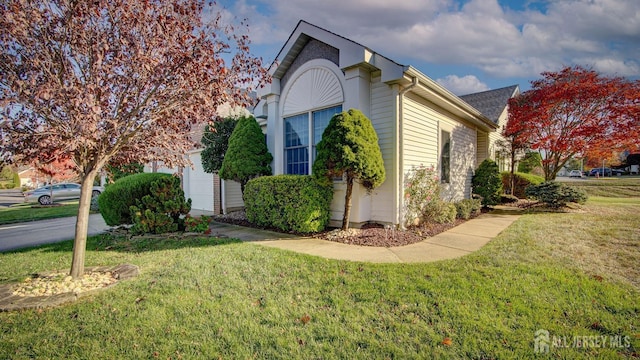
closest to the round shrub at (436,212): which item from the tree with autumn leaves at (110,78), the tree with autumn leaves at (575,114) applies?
the tree with autumn leaves at (110,78)

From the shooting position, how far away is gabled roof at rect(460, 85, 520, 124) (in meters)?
14.9

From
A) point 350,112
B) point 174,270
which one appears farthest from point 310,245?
point 350,112

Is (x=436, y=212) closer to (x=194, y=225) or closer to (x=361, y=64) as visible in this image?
(x=361, y=64)

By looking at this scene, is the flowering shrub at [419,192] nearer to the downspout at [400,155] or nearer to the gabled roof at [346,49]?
the downspout at [400,155]

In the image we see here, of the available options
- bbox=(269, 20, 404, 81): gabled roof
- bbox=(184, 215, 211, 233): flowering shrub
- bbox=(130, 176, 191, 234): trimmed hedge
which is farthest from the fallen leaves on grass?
bbox=(130, 176, 191, 234): trimmed hedge

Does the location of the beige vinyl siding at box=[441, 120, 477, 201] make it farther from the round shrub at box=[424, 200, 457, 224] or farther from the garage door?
the garage door

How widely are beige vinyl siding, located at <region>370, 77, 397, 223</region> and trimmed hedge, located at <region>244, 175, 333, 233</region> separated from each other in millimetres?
1257

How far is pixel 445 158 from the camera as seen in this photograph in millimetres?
9367

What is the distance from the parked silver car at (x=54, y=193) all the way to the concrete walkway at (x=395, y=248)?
53.0 feet

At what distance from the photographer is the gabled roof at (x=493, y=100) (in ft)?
48.8

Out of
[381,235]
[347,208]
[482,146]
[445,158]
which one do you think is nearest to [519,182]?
[482,146]

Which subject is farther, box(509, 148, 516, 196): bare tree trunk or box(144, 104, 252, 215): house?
box(509, 148, 516, 196): bare tree trunk

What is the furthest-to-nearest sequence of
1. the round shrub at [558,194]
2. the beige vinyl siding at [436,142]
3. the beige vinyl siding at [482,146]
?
the beige vinyl siding at [482,146]
the round shrub at [558,194]
the beige vinyl siding at [436,142]

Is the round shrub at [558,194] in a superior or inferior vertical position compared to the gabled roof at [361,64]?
inferior
